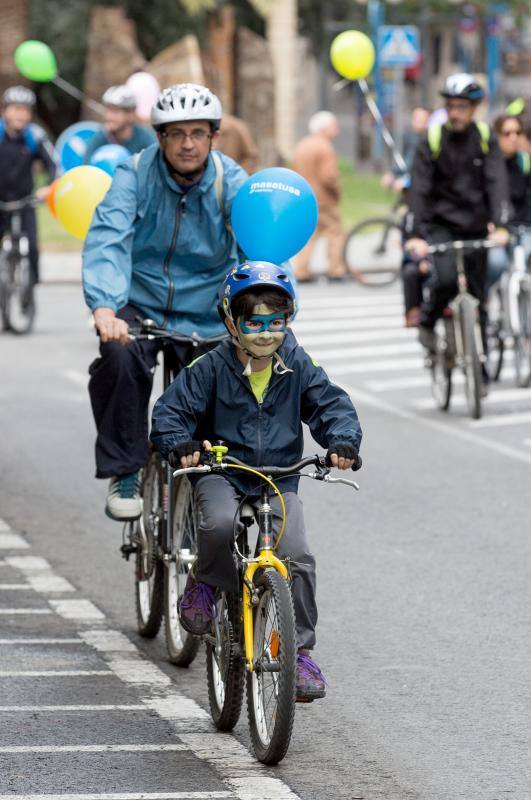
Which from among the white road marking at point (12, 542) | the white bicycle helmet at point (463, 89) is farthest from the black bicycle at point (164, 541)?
the white bicycle helmet at point (463, 89)

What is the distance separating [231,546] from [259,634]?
12.2 inches

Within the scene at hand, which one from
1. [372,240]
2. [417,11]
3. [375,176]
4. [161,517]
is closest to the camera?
[161,517]

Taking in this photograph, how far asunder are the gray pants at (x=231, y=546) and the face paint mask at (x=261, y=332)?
0.42 metres

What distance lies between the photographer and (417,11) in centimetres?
5859

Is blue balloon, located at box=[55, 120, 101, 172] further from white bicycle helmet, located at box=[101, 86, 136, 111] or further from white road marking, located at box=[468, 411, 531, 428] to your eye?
white road marking, located at box=[468, 411, 531, 428]

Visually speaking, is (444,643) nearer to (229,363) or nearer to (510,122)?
(229,363)

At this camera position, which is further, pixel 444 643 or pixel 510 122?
pixel 510 122

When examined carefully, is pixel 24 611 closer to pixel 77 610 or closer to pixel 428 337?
pixel 77 610

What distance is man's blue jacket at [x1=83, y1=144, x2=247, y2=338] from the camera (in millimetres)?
7355

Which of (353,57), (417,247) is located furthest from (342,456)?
(353,57)

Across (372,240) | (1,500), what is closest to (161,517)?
(1,500)

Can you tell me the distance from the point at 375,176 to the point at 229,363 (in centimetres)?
4346

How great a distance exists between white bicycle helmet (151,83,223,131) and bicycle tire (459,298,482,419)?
6.11 meters

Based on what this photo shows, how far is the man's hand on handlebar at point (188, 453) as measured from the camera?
5918 mm
